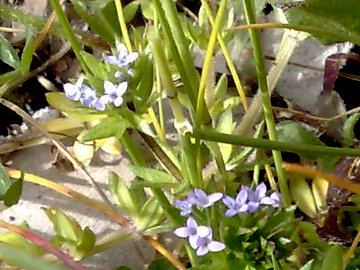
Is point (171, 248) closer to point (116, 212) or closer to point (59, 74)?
point (116, 212)

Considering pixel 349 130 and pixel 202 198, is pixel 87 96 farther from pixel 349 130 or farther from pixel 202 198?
pixel 349 130

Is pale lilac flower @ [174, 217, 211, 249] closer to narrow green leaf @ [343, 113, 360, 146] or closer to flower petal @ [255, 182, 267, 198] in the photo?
flower petal @ [255, 182, 267, 198]

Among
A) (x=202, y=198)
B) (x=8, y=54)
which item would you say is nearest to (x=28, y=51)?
(x=8, y=54)

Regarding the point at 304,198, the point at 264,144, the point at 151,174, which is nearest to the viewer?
the point at 264,144

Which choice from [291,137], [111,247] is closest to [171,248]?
[111,247]

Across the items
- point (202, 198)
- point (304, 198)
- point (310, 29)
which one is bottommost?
point (304, 198)

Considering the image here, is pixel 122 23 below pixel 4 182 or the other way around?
the other way around

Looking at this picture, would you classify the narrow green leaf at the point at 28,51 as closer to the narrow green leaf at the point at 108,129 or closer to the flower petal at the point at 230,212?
the narrow green leaf at the point at 108,129
